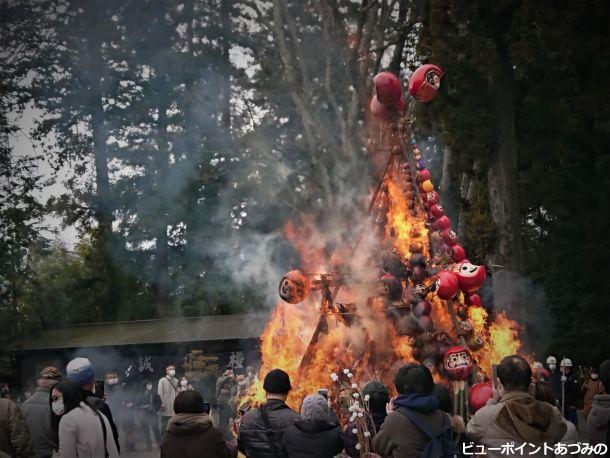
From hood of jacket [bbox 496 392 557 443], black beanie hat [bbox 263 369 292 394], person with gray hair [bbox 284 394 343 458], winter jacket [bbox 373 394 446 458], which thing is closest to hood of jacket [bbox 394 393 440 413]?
winter jacket [bbox 373 394 446 458]

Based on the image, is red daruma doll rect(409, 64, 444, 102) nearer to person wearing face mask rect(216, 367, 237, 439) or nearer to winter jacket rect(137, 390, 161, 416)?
person wearing face mask rect(216, 367, 237, 439)

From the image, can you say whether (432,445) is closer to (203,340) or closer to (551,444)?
(551,444)

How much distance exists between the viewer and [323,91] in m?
27.4

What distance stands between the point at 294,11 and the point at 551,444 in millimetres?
23992

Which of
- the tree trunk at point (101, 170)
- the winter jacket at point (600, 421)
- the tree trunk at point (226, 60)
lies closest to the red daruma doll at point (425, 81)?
the winter jacket at point (600, 421)

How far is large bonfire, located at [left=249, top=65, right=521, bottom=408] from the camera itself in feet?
41.5

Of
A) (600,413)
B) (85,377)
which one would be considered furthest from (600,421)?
(85,377)

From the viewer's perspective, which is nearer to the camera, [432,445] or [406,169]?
[432,445]

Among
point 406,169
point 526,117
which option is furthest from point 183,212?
point 406,169

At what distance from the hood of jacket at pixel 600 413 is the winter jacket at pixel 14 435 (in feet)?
16.2

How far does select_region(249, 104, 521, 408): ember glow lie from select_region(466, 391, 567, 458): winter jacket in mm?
7349

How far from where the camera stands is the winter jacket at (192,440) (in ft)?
18.2

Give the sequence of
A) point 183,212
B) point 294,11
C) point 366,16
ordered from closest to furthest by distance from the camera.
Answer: point 366,16, point 294,11, point 183,212

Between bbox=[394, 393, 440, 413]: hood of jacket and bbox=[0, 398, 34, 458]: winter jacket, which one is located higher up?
bbox=[394, 393, 440, 413]: hood of jacket
